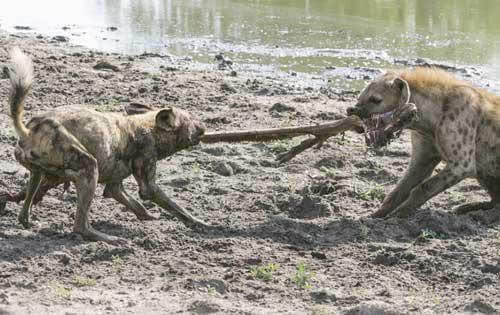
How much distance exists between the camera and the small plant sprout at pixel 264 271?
6016 mm

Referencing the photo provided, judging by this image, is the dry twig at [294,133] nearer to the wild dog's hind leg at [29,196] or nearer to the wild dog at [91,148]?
the wild dog at [91,148]

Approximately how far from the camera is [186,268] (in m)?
6.12

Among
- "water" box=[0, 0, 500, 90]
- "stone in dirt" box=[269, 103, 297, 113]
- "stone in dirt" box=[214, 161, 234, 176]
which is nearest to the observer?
"stone in dirt" box=[214, 161, 234, 176]

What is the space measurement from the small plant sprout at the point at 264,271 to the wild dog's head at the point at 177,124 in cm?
148

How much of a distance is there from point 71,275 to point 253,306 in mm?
1125

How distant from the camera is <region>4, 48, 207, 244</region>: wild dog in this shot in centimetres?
623

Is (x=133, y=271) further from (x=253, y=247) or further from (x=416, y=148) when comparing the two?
(x=416, y=148)

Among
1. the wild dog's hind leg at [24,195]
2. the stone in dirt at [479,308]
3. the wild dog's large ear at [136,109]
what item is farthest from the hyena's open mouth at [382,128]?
the wild dog's hind leg at [24,195]

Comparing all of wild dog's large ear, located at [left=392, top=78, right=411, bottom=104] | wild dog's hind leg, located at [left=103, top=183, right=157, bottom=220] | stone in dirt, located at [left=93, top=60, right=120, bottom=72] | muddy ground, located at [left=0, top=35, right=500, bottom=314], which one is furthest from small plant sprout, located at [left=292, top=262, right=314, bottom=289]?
stone in dirt, located at [left=93, top=60, right=120, bottom=72]

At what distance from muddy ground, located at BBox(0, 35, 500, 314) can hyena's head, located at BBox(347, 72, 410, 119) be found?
758 millimetres

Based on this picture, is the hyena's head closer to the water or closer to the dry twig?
the dry twig

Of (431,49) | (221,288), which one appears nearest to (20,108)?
(221,288)

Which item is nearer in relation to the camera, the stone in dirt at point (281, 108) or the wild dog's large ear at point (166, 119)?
the wild dog's large ear at point (166, 119)

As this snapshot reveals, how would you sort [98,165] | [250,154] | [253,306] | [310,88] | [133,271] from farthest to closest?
[310,88] < [250,154] < [98,165] < [133,271] < [253,306]
